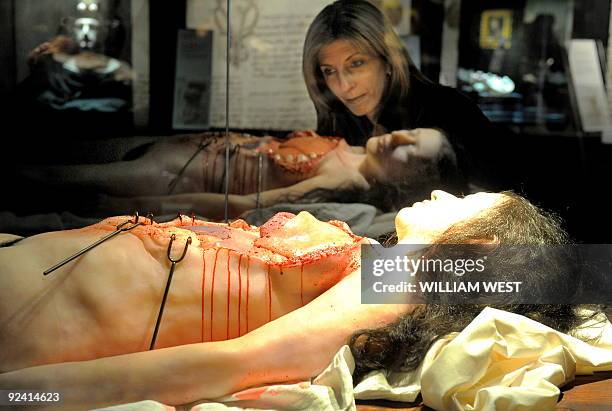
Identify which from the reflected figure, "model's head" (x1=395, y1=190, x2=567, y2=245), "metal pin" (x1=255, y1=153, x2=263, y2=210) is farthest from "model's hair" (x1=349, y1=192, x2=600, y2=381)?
the reflected figure

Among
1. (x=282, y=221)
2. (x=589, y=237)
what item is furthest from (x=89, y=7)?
(x=589, y=237)

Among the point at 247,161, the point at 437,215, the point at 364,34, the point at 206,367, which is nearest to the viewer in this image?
the point at 206,367

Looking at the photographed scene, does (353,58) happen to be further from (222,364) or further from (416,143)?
(222,364)

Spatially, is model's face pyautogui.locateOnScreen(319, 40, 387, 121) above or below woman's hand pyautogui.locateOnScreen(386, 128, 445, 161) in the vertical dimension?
above


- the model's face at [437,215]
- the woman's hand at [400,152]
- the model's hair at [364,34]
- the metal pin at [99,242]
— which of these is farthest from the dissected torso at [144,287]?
the model's hair at [364,34]

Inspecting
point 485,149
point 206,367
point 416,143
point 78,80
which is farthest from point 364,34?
point 206,367

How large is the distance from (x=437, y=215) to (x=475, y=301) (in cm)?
23

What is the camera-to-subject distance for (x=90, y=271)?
5.64ft

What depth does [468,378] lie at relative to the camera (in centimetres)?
164

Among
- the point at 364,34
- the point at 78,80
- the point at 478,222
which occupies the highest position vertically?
the point at 364,34

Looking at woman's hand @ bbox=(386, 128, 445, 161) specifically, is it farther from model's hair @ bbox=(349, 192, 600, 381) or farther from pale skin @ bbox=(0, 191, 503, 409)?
pale skin @ bbox=(0, 191, 503, 409)

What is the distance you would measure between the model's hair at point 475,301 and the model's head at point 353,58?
0.48 m

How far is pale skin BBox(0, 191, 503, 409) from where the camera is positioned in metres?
1.62

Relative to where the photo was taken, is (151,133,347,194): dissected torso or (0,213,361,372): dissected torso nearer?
(0,213,361,372): dissected torso
